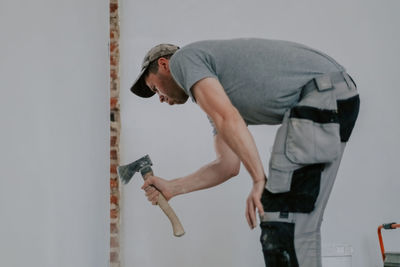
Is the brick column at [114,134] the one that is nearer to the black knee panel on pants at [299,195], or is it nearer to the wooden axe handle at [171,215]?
the wooden axe handle at [171,215]

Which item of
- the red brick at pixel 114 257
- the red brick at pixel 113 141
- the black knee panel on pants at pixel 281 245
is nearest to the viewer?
the black knee panel on pants at pixel 281 245

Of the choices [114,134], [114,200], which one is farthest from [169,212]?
[114,134]

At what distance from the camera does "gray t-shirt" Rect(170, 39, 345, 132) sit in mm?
1681

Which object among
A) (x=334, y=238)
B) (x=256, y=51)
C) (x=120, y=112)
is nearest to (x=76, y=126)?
(x=120, y=112)

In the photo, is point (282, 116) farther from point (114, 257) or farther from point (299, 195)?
point (114, 257)

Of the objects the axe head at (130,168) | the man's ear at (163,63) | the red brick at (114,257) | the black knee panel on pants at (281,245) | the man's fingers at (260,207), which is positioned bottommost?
the red brick at (114,257)

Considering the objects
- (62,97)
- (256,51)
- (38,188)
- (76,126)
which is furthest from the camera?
(76,126)

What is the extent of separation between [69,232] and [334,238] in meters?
1.83

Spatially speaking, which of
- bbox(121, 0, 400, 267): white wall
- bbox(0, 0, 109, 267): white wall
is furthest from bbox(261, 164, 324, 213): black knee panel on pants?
bbox(121, 0, 400, 267): white wall

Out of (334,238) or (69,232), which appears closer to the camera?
(69,232)

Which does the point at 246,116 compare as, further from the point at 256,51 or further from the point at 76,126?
the point at 76,126

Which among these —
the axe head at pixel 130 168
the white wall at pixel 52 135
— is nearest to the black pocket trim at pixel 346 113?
the axe head at pixel 130 168

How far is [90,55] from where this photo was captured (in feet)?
9.23

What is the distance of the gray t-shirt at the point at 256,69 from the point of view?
66.2 inches
